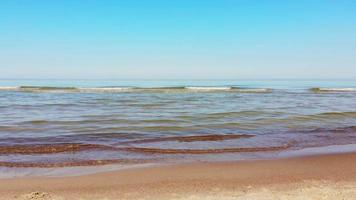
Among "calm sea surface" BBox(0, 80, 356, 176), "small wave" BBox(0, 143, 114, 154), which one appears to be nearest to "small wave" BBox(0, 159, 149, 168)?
"calm sea surface" BBox(0, 80, 356, 176)

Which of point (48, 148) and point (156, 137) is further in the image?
point (156, 137)

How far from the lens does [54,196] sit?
532cm

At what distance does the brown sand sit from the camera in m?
5.40

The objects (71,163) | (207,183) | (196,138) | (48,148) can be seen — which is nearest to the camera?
(207,183)

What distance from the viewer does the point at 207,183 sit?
6066 mm

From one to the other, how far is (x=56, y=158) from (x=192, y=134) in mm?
A: 4486

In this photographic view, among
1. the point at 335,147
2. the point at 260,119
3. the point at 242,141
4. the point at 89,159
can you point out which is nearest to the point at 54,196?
the point at 89,159

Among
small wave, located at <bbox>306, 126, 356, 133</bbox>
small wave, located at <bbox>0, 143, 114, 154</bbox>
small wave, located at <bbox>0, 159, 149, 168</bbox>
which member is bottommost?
small wave, located at <bbox>306, 126, 356, 133</bbox>

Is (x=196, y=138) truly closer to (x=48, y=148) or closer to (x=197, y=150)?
(x=197, y=150)

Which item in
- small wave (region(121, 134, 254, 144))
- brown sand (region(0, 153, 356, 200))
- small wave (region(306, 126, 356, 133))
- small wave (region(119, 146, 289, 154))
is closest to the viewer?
brown sand (region(0, 153, 356, 200))

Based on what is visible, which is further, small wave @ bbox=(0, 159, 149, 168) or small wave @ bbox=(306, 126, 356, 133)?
small wave @ bbox=(306, 126, 356, 133)

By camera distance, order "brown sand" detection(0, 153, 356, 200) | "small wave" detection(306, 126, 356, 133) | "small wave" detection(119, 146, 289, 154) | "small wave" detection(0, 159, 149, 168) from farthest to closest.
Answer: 1. "small wave" detection(306, 126, 356, 133)
2. "small wave" detection(119, 146, 289, 154)
3. "small wave" detection(0, 159, 149, 168)
4. "brown sand" detection(0, 153, 356, 200)

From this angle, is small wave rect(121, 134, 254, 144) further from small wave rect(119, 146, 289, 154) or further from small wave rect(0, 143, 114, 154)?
small wave rect(0, 143, 114, 154)

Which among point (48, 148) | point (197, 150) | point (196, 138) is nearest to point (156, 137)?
point (196, 138)
